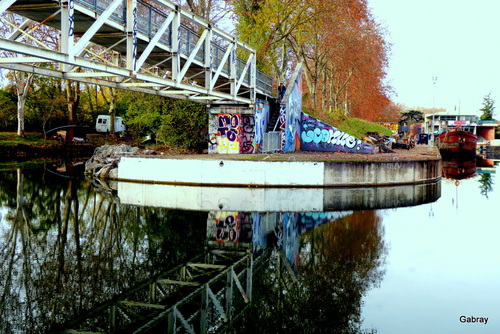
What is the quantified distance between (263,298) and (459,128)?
278 ft

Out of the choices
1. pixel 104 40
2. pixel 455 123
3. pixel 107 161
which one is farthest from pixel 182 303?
pixel 455 123

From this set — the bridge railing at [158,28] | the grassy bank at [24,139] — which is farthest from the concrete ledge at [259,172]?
the grassy bank at [24,139]

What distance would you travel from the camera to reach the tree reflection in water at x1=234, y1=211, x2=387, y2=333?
9.59 metres

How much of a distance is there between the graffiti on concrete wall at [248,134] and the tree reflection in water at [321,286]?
60.9ft

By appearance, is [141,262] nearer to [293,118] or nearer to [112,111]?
[293,118]

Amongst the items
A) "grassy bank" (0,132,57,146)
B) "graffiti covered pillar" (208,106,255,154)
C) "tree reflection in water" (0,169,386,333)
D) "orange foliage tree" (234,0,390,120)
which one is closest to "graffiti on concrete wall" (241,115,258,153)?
"graffiti covered pillar" (208,106,255,154)

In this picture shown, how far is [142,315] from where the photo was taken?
9.48 metres

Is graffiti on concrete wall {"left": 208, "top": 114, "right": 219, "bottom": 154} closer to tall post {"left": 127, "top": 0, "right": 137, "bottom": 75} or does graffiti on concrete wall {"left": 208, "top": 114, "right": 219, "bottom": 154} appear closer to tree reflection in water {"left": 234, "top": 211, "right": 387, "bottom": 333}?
tall post {"left": 127, "top": 0, "right": 137, "bottom": 75}

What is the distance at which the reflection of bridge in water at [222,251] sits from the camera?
9.45m

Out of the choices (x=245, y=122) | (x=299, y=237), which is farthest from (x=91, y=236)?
(x=245, y=122)

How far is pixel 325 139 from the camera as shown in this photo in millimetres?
41719

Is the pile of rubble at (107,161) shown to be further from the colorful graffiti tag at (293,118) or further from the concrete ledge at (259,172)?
the colorful graffiti tag at (293,118)

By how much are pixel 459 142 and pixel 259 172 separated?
52.0 metres

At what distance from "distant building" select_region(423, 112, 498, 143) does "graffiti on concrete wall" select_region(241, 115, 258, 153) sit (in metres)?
53.9
